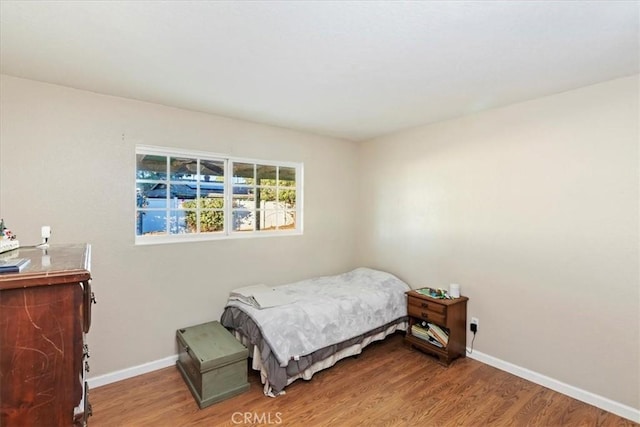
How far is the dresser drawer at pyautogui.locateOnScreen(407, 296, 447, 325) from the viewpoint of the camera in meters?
2.88

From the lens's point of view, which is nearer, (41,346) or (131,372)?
(41,346)

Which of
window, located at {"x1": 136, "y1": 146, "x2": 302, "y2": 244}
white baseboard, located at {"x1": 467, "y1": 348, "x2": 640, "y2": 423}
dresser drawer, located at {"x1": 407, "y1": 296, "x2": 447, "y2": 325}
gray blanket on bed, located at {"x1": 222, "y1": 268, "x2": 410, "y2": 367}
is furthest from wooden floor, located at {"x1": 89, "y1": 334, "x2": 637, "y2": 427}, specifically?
window, located at {"x1": 136, "y1": 146, "x2": 302, "y2": 244}

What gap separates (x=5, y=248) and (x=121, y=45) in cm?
123

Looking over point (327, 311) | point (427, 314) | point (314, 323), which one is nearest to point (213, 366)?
point (314, 323)

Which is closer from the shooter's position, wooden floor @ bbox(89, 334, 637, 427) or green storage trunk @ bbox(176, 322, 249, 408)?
wooden floor @ bbox(89, 334, 637, 427)

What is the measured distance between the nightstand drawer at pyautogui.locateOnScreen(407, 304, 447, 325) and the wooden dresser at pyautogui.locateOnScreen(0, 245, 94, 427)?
2.74 metres

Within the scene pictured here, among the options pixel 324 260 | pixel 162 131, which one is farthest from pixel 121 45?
pixel 324 260

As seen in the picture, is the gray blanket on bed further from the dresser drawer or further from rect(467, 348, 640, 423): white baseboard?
rect(467, 348, 640, 423): white baseboard

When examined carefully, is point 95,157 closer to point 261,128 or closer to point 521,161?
point 261,128

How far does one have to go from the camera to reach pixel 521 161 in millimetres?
2680

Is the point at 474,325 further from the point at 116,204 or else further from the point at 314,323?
the point at 116,204

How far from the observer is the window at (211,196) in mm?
2842

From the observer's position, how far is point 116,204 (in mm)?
2584

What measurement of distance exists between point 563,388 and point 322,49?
10.2ft
